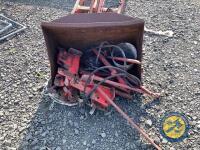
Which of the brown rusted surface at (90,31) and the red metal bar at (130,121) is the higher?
the brown rusted surface at (90,31)

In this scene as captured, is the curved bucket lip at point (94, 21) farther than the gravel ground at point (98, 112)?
No

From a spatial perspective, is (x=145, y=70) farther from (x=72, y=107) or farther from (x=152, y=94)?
(x=72, y=107)

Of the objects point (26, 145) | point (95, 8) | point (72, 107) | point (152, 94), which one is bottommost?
point (26, 145)

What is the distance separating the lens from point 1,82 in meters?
4.30

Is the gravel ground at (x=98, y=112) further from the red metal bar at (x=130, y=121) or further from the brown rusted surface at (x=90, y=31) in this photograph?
the brown rusted surface at (x=90, y=31)

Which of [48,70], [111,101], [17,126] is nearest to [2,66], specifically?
[48,70]

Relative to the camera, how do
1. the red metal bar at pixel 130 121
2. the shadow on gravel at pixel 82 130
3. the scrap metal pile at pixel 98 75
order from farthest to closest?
the scrap metal pile at pixel 98 75 → the shadow on gravel at pixel 82 130 → the red metal bar at pixel 130 121

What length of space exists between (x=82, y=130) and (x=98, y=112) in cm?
33

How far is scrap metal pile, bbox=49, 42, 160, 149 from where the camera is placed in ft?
11.9

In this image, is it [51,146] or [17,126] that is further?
[17,126]

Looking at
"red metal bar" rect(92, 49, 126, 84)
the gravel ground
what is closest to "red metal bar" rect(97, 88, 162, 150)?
the gravel ground

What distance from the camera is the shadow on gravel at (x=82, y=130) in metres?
3.46

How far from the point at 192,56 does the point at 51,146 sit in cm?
268

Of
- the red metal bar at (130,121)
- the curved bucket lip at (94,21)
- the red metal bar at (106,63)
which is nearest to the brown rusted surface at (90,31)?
the curved bucket lip at (94,21)
